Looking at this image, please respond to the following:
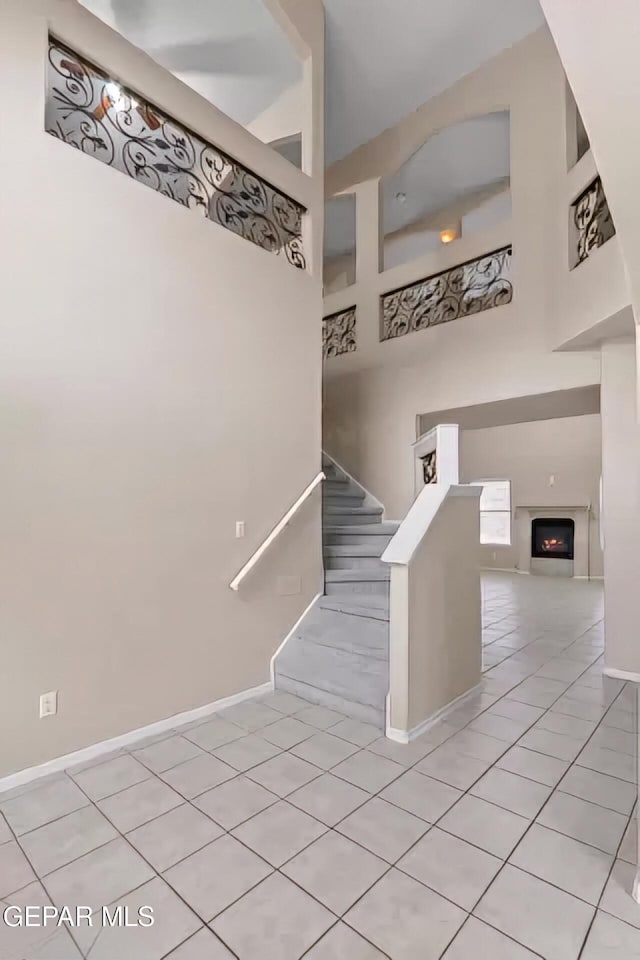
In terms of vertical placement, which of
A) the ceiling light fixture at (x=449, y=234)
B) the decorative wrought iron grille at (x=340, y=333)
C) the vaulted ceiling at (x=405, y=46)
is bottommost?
the decorative wrought iron grille at (x=340, y=333)

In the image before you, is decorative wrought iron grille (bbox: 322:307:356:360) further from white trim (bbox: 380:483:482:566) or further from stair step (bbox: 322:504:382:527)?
white trim (bbox: 380:483:482:566)

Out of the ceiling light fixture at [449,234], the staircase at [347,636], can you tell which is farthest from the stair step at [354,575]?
the ceiling light fixture at [449,234]

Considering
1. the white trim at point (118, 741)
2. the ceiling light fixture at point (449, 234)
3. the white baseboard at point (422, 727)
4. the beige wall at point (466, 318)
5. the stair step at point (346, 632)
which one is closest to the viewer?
the white trim at point (118, 741)

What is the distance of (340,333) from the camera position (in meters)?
6.31

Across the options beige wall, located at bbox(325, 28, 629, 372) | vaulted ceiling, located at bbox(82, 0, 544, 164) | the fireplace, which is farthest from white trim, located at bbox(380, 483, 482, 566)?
the fireplace

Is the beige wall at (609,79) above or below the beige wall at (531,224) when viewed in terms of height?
below

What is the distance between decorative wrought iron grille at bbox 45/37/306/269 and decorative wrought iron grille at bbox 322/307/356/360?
225 centimetres

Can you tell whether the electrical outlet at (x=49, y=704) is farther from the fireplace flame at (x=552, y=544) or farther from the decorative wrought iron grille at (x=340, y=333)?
the fireplace flame at (x=552, y=544)

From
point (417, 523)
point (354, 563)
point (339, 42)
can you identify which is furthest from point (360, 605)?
point (339, 42)

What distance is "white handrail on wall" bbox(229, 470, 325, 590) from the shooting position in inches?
128

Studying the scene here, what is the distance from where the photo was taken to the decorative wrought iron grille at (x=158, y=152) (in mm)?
2596

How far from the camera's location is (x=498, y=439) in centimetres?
1012

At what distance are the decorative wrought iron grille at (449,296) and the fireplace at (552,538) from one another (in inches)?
245

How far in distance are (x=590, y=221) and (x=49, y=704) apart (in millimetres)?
4920
